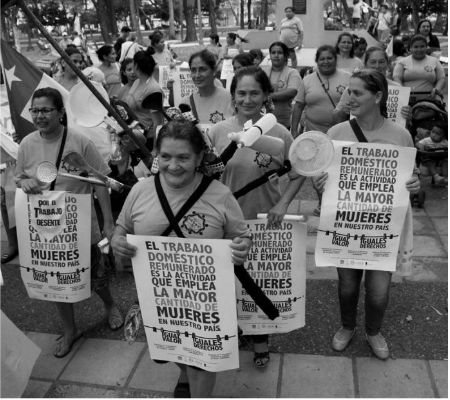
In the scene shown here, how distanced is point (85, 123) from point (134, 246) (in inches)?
53.5

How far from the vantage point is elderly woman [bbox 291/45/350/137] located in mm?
5461

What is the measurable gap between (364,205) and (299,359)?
1137 millimetres

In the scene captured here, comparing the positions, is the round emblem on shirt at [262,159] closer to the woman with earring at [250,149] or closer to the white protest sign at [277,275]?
the woman with earring at [250,149]

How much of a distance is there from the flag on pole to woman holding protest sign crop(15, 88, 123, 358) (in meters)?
1.32

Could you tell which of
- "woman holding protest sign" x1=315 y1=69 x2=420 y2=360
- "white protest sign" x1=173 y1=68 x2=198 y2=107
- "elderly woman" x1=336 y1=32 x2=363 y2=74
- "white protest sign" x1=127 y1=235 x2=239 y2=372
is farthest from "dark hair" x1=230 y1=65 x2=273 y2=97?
"elderly woman" x1=336 y1=32 x2=363 y2=74

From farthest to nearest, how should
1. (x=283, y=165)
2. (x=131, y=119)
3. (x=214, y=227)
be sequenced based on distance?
(x=131, y=119) < (x=283, y=165) < (x=214, y=227)

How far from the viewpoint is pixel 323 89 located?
550 centimetres

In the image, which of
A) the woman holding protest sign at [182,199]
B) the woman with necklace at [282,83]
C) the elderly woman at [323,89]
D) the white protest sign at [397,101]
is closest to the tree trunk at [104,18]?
the woman with necklace at [282,83]

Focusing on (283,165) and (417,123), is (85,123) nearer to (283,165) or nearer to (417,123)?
(283,165)

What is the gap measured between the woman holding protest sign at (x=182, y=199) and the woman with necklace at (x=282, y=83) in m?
3.30

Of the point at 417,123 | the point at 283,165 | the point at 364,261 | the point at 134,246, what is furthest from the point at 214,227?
the point at 417,123

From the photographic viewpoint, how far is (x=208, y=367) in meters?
2.53

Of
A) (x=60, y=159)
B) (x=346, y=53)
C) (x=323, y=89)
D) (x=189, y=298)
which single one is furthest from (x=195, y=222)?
(x=346, y=53)

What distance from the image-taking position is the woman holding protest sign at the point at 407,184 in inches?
113
